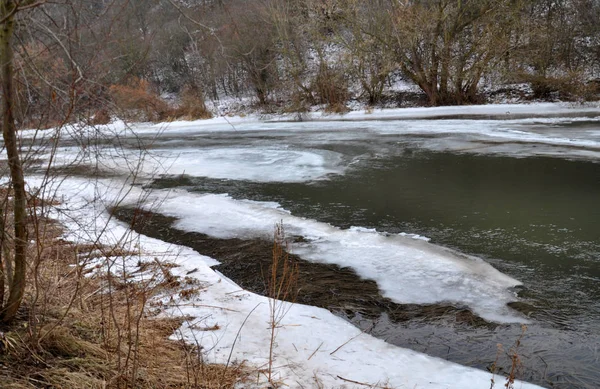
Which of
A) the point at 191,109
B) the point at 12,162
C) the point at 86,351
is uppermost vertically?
the point at 191,109

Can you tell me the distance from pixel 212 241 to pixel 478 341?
444 cm

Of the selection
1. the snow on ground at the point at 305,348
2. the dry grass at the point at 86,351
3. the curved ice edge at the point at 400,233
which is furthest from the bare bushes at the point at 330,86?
the dry grass at the point at 86,351

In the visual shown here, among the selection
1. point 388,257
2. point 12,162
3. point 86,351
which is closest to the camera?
point 12,162

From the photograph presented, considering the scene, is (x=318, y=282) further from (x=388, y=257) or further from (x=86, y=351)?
(x=86, y=351)

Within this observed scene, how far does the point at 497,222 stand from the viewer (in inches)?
313

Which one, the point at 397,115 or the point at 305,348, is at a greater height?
the point at 397,115

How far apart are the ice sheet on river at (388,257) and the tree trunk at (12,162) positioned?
148 inches

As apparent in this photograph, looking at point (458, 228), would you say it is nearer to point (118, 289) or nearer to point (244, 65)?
point (118, 289)

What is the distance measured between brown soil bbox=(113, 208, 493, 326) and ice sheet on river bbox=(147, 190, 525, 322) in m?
0.16

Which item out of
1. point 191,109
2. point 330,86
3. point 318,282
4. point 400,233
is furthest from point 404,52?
point 318,282

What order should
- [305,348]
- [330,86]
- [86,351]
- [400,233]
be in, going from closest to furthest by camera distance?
1. [86,351]
2. [305,348]
3. [400,233]
4. [330,86]

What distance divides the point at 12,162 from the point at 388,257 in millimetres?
4811

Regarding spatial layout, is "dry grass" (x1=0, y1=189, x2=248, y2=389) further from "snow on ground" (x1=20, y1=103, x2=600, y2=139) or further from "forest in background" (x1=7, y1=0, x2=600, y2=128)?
"forest in background" (x1=7, y1=0, x2=600, y2=128)

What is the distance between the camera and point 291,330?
468cm
